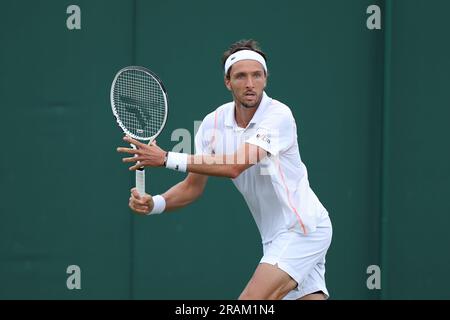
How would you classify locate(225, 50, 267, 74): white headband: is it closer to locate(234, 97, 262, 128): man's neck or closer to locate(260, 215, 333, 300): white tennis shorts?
locate(234, 97, 262, 128): man's neck

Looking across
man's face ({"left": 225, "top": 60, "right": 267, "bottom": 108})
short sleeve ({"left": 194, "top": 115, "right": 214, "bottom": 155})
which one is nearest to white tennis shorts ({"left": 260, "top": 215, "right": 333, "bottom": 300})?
short sleeve ({"left": 194, "top": 115, "right": 214, "bottom": 155})

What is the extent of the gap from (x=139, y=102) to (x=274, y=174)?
72 centimetres

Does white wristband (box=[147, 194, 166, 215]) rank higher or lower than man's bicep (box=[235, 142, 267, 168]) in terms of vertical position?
lower

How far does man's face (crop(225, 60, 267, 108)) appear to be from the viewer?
15.5 ft

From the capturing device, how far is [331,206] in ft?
20.4

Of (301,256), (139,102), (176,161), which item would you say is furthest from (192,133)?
(176,161)

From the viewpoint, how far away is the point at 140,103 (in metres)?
4.84

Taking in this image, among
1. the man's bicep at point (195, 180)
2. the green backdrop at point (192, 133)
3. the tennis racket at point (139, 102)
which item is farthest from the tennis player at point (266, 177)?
the green backdrop at point (192, 133)

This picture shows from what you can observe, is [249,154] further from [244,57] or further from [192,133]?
[192,133]

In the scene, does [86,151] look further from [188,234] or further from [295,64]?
[295,64]

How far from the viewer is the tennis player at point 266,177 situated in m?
4.64

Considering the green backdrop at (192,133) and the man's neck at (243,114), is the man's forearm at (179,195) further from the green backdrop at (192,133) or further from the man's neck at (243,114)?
the green backdrop at (192,133)

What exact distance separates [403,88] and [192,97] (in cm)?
128

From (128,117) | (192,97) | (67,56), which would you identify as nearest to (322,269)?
(128,117)
